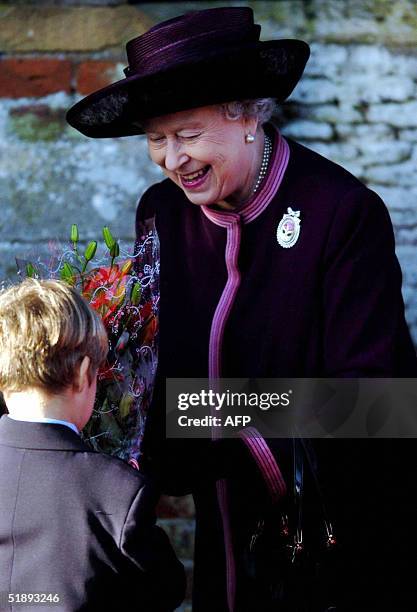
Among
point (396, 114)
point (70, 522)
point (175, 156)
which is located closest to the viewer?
point (70, 522)

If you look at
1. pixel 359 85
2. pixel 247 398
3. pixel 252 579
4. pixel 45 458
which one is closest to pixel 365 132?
pixel 359 85

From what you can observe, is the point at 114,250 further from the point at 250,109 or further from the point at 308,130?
the point at 308,130

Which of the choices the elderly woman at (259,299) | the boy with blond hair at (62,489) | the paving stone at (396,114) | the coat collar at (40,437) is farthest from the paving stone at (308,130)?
the coat collar at (40,437)

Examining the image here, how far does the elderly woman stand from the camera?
2.47m

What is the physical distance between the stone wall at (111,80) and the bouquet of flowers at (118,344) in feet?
4.49

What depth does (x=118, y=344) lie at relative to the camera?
2.40m

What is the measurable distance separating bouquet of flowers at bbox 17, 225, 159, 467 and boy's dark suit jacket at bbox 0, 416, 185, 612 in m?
0.28

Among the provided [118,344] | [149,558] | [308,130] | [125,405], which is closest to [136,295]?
[118,344]

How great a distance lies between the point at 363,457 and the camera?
249 centimetres

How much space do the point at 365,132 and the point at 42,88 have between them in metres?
1.17

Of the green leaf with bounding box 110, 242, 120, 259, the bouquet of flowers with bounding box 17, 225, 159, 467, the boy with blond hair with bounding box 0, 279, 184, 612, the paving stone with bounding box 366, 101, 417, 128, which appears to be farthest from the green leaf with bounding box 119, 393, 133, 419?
the paving stone with bounding box 366, 101, 417, 128

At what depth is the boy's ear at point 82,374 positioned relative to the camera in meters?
2.15

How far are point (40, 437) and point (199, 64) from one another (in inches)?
37.4

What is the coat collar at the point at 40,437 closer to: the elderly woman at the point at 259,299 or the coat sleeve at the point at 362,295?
the elderly woman at the point at 259,299
